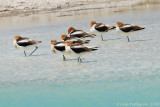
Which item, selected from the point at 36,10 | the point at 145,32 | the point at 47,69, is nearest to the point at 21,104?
the point at 47,69

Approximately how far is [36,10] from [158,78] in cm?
2133

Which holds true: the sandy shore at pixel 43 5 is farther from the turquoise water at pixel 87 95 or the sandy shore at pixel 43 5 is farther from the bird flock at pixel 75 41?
the turquoise water at pixel 87 95

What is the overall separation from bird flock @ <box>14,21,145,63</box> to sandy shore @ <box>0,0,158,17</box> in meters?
14.2

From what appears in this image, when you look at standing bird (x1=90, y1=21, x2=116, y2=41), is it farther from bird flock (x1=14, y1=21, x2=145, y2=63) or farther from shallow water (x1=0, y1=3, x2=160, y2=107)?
shallow water (x1=0, y1=3, x2=160, y2=107)

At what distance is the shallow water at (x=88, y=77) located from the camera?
6.46 meters

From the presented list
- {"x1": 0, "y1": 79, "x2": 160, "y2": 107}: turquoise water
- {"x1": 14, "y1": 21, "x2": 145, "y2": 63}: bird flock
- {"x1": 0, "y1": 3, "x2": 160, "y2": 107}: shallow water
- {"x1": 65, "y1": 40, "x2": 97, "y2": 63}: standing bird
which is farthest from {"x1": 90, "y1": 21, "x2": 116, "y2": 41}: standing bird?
{"x1": 0, "y1": 79, "x2": 160, "y2": 107}: turquoise water

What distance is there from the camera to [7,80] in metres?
8.38

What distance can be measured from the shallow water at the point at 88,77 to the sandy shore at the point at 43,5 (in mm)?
15743

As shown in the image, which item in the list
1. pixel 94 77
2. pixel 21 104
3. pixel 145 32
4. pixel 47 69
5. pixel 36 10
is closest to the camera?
pixel 21 104

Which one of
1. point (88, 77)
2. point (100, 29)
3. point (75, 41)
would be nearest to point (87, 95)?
point (88, 77)

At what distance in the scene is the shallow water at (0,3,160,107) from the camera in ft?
21.2

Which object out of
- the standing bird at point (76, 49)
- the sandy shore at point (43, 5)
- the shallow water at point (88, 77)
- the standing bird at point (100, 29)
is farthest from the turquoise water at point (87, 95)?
the sandy shore at point (43, 5)

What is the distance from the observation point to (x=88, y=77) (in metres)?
7.87

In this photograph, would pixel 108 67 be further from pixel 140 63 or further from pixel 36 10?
pixel 36 10
